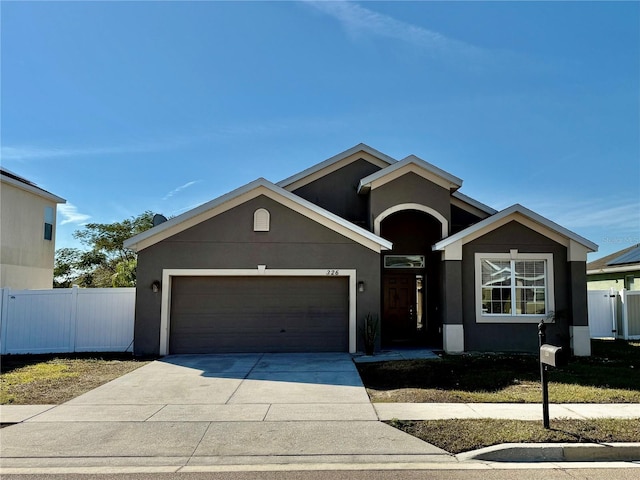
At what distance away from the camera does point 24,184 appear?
19219 mm

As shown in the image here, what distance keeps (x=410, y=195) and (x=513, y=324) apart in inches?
190

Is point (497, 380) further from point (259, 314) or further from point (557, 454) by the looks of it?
point (259, 314)

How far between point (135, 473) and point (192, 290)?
8539 millimetres

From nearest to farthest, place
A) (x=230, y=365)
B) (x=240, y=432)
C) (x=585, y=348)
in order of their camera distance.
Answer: (x=240, y=432), (x=230, y=365), (x=585, y=348)

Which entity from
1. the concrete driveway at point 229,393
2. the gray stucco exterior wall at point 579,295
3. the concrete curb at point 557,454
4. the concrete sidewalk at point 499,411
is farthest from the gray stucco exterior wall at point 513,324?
the concrete curb at point 557,454

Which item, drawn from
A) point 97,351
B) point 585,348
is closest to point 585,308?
point 585,348

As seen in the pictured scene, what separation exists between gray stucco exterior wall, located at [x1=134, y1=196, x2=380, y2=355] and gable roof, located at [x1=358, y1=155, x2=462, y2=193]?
2.26 m

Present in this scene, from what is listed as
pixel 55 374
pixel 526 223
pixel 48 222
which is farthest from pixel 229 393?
pixel 48 222

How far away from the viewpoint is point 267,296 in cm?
1358

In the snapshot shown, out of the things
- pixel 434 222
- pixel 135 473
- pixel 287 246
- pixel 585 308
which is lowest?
pixel 135 473

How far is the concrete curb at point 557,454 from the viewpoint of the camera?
567 centimetres

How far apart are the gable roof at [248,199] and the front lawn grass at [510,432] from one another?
725cm

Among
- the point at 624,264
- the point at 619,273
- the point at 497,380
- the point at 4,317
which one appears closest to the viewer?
the point at 497,380

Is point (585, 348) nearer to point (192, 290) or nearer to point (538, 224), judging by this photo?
point (538, 224)
